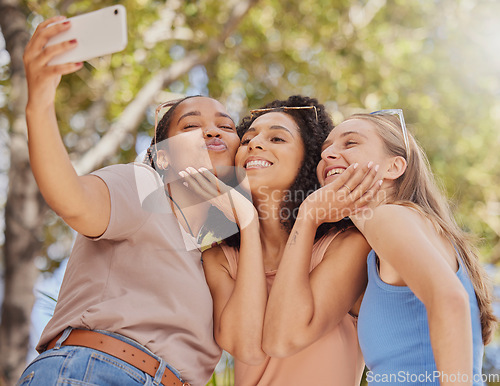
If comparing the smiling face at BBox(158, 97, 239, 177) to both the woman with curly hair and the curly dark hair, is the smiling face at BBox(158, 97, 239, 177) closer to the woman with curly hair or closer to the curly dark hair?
the woman with curly hair

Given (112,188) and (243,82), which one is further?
(243,82)

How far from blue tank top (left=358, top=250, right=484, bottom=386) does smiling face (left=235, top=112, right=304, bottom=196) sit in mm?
896

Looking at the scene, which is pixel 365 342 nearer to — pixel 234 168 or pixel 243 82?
pixel 234 168

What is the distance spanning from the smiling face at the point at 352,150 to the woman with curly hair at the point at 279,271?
0.50 feet

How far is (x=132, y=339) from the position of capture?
206cm

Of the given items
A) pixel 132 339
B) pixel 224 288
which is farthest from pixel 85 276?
pixel 224 288

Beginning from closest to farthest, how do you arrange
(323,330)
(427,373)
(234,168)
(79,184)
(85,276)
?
(79,184) < (427,373) < (85,276) < (323,330) < (234,168)

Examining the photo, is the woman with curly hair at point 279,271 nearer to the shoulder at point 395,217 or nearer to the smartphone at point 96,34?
the shoulder at point 395,217

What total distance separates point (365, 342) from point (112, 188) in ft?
3.96

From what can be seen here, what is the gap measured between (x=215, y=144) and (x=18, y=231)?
3075mm

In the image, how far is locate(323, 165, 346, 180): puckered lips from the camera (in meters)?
2.66

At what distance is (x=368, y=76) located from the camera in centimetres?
843

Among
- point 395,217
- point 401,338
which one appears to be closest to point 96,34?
point 395,217

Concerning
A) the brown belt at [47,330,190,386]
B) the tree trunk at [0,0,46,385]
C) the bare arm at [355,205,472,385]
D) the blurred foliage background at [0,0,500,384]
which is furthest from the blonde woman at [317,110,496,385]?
the blurred foliage background at [0,0,500,384]
